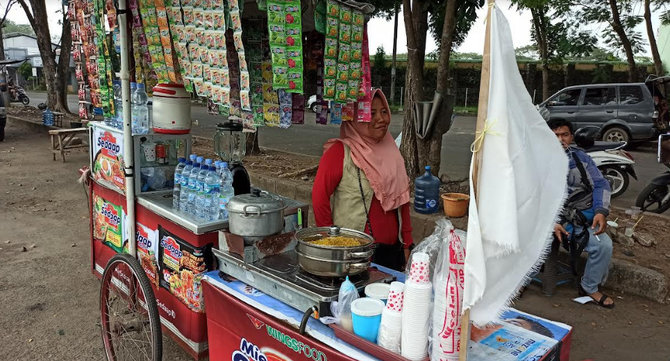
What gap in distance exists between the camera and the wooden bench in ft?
33.3

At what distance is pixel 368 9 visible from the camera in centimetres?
259

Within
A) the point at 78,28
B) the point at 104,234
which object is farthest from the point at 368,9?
the point at 104,234

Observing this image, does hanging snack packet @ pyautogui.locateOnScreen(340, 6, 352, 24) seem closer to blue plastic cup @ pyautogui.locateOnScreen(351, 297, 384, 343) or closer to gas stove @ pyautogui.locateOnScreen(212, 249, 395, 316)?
gas stove @ pyautogui.locateOnScreen(212, 249, 395, 316)

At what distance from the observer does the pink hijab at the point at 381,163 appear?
2.85 meters

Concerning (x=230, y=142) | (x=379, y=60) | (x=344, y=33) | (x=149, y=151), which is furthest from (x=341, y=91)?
(x=379, y=60)

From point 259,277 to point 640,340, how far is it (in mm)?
2995

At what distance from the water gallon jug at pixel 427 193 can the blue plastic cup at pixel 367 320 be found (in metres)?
4.06

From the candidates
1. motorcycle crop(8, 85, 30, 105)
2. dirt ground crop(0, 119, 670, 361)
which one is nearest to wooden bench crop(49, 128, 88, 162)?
dirt ground crop(0, 119, 670, 361)

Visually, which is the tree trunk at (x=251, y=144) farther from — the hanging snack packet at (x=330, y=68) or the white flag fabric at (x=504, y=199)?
the white flag fabric at (x=504, y=199)

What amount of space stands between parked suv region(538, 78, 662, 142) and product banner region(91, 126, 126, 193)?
35.5 ft

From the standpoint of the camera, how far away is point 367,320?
177 cm

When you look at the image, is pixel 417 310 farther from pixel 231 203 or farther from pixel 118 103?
pixel 118 103

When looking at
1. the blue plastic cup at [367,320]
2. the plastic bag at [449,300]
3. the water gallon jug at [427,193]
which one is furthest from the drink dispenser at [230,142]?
the water gallon jug at [427,193]

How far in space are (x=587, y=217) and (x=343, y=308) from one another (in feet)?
10.3
